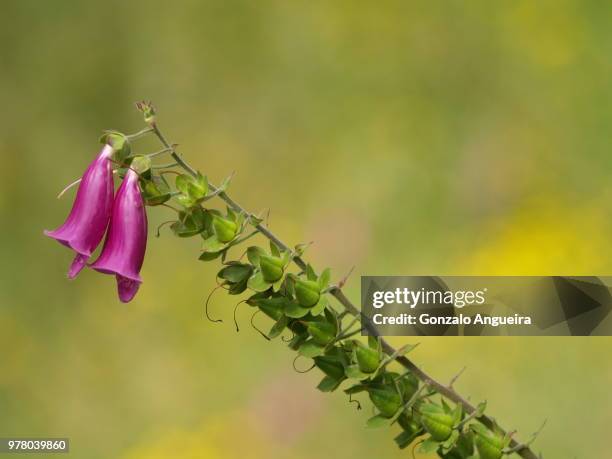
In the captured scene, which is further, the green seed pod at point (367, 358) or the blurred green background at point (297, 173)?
the blurred green background at point (297, 173)

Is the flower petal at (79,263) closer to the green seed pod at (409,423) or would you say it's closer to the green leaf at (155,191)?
the green leaf at (155,191)

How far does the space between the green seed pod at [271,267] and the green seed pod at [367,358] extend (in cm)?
4

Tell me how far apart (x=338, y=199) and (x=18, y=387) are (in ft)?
1.52

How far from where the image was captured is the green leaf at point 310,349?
0.35 metres

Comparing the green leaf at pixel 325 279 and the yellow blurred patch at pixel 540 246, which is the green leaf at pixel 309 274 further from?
the yellow blurred patch at pixel 540 246

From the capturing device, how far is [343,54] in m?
1.24

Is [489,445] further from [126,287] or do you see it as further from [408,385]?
[126,287]

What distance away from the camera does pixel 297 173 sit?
1.19 m

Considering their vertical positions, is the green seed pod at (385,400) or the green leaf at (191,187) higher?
the green leaf at (191,187)

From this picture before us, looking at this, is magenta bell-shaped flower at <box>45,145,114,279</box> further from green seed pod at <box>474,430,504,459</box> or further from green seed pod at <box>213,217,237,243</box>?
green seed pod at <box>474,430,504,459</box>

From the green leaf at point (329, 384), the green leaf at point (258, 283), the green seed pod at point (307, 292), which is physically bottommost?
the green leaf at point (329, 384)

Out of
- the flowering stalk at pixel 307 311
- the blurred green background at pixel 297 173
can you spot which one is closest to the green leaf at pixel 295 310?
the flowering stalk at pixel 307 311

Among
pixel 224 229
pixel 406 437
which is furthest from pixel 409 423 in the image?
pixel 224 229

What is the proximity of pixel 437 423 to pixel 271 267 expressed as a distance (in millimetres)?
89
